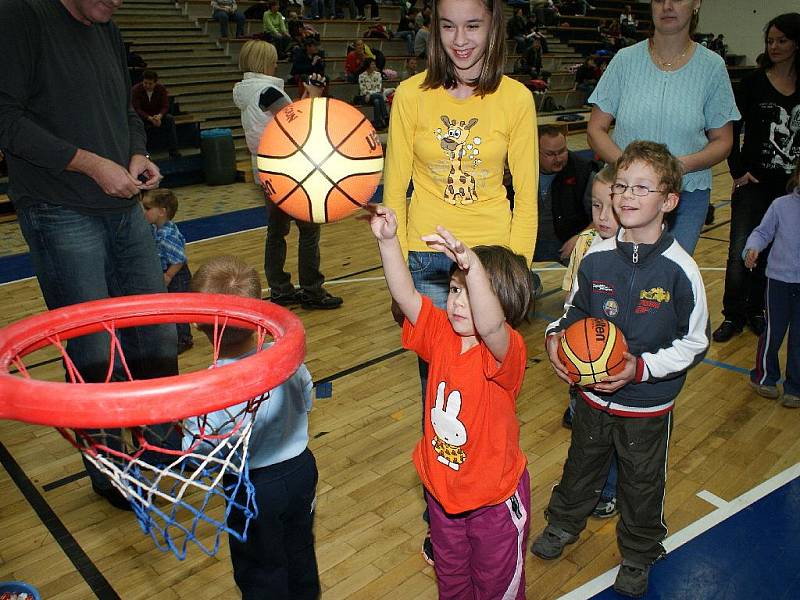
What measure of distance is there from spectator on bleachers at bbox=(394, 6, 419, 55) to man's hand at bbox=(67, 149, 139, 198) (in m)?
15.3

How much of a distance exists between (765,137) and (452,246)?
3509mm

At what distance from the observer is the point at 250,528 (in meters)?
2.00

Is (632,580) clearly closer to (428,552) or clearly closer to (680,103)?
(428,552)

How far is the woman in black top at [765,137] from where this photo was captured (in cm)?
413

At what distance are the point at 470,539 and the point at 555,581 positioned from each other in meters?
0.65

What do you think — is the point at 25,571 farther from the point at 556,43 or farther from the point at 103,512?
the point at 556,43

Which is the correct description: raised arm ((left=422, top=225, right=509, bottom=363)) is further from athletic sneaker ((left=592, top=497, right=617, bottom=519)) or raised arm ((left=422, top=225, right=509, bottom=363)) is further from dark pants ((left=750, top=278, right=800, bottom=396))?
dark pants ((left=750, top=278, right=800, bottom=396))

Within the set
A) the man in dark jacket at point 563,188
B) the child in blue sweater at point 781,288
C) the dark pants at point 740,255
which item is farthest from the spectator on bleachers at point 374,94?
the child in blue sweater at point 781,288

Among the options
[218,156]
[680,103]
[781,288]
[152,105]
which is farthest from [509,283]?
[152,105]

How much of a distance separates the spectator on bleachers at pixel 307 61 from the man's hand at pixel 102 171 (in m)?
10.2

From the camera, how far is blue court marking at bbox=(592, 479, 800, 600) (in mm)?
2518

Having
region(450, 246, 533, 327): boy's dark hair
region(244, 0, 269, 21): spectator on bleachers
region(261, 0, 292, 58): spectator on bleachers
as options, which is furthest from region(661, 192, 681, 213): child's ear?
region(244, 0, 269, 21): spectator on bleachers

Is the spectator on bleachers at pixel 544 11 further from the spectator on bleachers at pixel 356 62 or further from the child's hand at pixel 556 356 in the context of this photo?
the child's hand at pixel 556 356

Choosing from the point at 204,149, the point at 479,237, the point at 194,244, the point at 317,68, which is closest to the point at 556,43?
the point at 317,68
